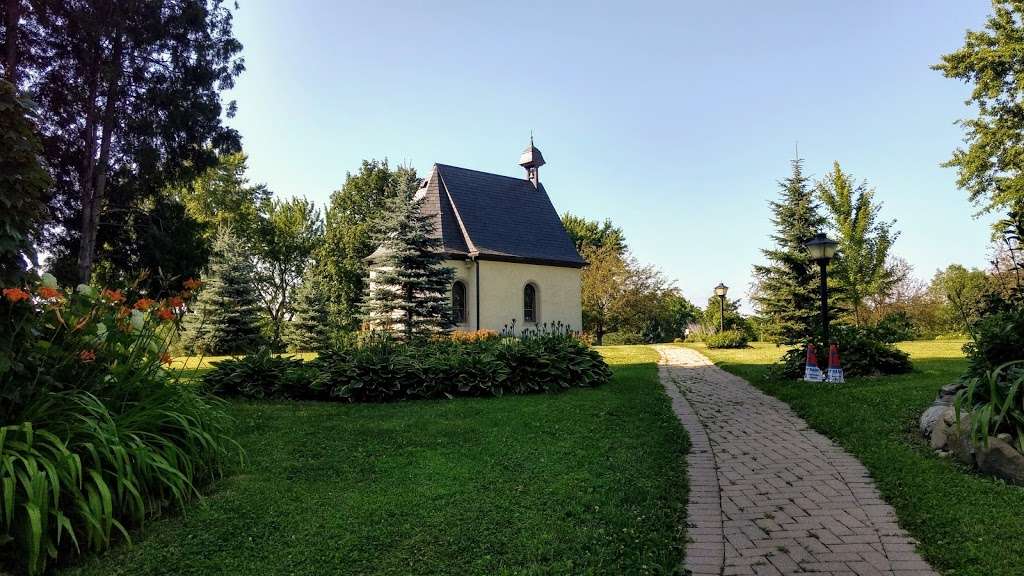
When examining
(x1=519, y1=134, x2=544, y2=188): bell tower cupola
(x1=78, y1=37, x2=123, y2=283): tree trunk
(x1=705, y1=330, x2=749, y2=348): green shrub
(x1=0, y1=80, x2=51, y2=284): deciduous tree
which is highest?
(x1=519, y1=134, x2=544, y2=188): bell tower cupola

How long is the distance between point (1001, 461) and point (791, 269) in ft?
56.4

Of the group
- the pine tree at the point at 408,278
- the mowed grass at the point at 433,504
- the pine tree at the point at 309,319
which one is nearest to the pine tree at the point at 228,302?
the pine tree at the point at 309,319

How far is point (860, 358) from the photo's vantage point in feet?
30.1

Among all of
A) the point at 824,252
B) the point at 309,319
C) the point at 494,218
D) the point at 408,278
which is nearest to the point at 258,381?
the point at 408,278

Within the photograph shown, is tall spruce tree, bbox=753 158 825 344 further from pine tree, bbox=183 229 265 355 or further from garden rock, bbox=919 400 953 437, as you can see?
pine tree, bbox=183 229 265 355

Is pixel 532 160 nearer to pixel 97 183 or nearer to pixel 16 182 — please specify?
pixel 97 183

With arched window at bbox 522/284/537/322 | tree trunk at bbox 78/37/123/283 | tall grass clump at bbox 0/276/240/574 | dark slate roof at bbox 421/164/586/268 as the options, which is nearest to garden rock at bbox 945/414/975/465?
tall grass clump at bbox 0/276/240/574

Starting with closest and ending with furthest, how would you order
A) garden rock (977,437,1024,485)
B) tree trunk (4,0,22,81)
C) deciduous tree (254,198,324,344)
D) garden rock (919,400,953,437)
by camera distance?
garden rock (977,437,1024,485) → garden rock (919,400,953,437) → tree trunk (4,0,22,81) → deciduous tree (254,198,324,344)

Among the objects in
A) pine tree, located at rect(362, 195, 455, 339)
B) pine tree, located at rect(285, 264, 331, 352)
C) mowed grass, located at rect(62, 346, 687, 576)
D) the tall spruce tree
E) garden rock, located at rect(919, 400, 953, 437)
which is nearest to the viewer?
mowed grass, located at rect(62, 346, 687, 576)

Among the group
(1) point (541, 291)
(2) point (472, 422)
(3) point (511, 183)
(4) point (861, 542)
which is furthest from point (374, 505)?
(3) point (511, 183)

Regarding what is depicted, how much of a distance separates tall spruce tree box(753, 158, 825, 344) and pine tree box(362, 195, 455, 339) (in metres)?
12.8

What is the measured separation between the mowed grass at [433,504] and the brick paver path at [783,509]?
0.23 metres

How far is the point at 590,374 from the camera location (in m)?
9.15

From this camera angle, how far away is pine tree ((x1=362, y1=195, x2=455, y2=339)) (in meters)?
15.3
